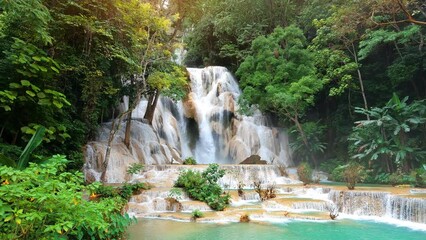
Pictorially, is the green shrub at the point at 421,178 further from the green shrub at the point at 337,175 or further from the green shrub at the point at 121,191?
the green shrub at the point at 121,191

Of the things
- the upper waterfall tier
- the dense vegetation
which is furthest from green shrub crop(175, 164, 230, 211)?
the upper waterfall tier

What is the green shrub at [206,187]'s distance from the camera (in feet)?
34.9

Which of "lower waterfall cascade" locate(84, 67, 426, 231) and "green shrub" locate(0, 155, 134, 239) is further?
"lower waterfall cascade" locate(84, 67, 426, 231)

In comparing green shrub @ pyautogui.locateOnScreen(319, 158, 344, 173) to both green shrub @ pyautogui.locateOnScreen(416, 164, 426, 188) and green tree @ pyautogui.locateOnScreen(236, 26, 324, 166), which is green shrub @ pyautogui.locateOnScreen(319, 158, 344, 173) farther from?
green shrub @ pyautogui.locateOnScreen(416, 164, 426, 188)

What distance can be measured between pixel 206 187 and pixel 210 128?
1063 centimetres

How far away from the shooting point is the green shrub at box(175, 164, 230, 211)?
10641 mm

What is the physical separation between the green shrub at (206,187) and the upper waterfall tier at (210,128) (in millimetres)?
6217

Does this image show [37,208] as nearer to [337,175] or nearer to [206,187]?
[206,187]

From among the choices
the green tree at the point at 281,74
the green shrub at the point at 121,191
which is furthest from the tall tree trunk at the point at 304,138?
the green shrub at the point at 121,191

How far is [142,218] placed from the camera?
9.50m

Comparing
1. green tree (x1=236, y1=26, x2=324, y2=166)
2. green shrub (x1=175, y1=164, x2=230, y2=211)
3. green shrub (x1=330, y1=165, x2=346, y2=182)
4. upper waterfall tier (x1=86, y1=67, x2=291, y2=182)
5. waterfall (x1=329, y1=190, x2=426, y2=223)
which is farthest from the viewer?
upper waterfall tier (x1=86, y1=67, x2=291, y2=182)

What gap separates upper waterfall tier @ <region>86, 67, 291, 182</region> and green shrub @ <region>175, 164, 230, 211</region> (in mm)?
6217

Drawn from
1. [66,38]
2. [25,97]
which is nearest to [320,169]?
[66,38]

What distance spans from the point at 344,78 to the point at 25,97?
15.8 metres
